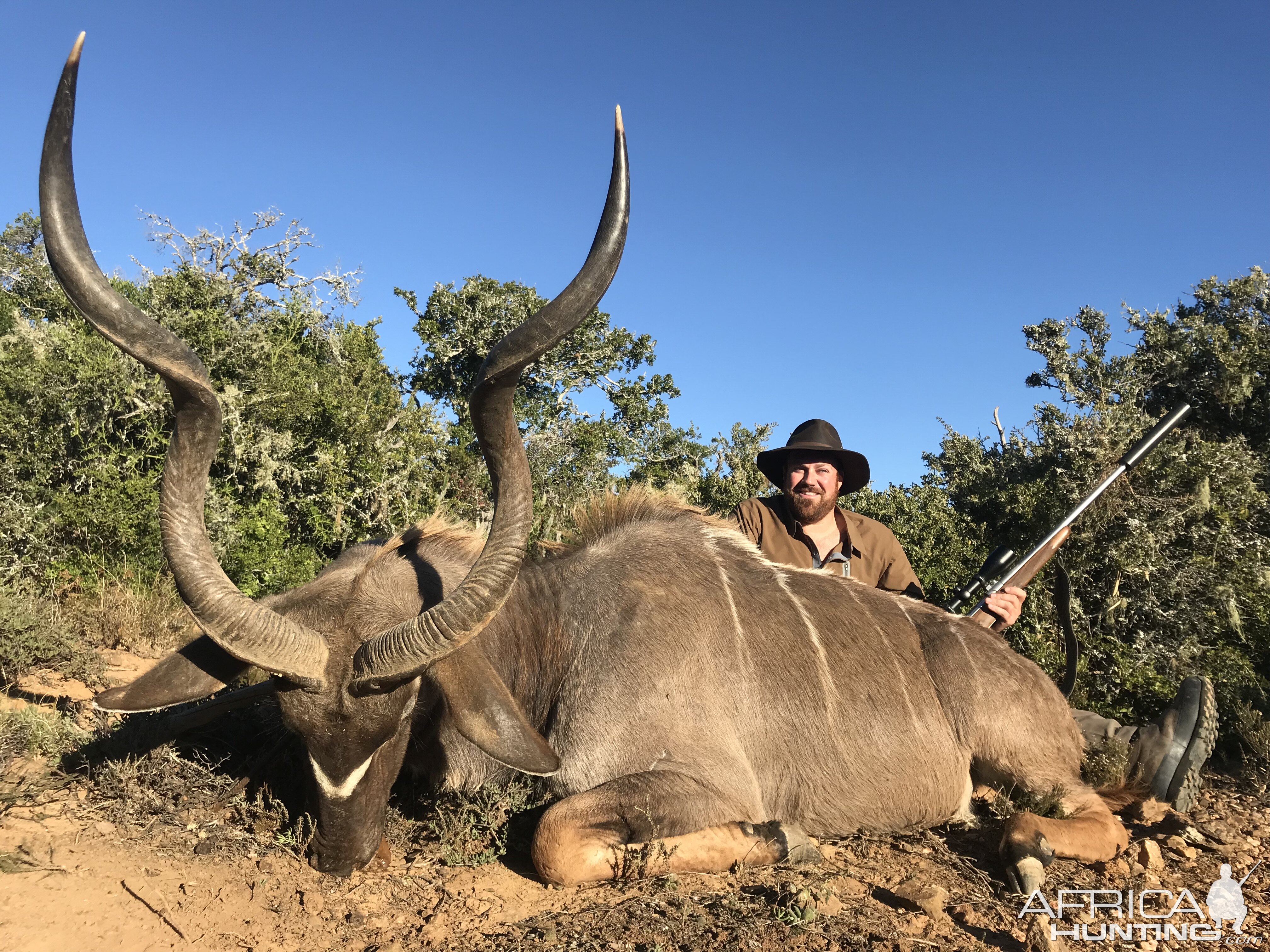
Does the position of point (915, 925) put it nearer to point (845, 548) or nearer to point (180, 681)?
point (180, 681)

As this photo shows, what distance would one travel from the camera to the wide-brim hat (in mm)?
5812

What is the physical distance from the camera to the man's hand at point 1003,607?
5.55 meters

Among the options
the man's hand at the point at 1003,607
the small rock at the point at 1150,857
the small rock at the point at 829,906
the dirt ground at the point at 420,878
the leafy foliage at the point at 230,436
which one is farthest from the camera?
the leafy foliage at the point at 230,436

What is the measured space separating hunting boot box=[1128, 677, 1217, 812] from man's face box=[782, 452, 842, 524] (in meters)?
2.27

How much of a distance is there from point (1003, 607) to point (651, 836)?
10.7 ft

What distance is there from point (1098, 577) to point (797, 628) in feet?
13.3

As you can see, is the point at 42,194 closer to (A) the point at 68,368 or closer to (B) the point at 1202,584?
(A) the point at 68,368

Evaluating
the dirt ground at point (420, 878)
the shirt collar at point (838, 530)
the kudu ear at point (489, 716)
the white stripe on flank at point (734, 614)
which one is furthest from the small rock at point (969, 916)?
the shirt collar at point (838, 530)

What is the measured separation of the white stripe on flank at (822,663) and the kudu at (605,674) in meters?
0.01

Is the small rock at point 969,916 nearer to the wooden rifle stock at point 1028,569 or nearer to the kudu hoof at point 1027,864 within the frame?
the kudu hoof at point 1027,864

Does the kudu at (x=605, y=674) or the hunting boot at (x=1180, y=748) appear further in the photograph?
the hunting boot at (x=1180, y=748)

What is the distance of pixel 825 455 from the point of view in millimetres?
5863

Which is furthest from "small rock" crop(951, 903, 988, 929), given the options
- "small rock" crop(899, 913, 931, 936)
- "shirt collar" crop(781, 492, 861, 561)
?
"shirt collar" crop(781, 492, 861, 561)

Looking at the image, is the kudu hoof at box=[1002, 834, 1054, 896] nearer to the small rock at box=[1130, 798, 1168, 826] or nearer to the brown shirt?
the small rock at box=[1130, 798, 1168, 826]
